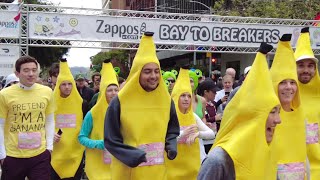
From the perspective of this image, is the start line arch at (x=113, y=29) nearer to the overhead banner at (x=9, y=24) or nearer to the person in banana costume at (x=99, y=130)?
the overhead banner at (x=9, y=24)

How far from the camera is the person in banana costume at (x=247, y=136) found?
9.61ft

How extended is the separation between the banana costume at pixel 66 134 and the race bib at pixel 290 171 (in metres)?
3.95

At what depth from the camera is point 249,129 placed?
2961 millimetres

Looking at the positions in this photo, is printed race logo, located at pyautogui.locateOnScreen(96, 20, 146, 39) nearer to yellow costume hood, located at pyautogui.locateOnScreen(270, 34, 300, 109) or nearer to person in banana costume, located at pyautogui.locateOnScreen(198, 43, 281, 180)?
yellow costume hood, located at pyautogui.locateOnScreen(270, 34, 300, 109)

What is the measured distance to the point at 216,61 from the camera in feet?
104

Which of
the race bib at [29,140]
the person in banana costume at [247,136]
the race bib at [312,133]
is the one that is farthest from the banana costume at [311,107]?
the race bib at [29,140]

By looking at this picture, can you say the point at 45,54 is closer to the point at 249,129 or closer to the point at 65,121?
the point at 65,121

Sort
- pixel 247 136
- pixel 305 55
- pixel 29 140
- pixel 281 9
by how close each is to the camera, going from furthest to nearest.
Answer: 1. pixel 281 9
2. pixel 29 140
3. pixel 305 55
4. pixel 247 136

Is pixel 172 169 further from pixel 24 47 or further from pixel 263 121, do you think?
pixel 24 47

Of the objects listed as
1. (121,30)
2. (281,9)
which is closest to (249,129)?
(121,30)

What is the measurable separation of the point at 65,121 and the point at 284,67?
4112 millimetres

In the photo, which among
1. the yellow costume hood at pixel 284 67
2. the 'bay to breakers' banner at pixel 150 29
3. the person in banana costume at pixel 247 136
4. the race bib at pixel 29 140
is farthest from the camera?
the 'bay to breakers' banner at pixel 150 29

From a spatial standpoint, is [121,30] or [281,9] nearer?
[121,30]

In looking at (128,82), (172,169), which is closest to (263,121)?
(128,82)
